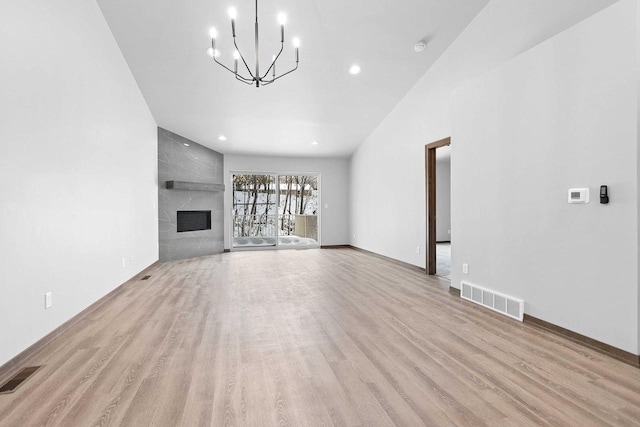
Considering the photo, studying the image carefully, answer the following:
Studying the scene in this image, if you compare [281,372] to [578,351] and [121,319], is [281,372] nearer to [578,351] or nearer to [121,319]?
[121,319]

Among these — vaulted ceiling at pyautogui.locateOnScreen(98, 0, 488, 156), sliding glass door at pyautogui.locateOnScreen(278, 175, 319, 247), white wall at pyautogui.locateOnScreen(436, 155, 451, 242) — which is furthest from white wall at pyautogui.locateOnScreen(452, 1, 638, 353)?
white wall at pyautogui.locateOnScreen(436, 155, 451, 242)

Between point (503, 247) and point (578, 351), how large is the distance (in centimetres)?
112

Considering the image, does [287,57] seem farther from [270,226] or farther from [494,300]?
[270,226]

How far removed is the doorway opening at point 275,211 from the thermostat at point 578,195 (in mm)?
6623

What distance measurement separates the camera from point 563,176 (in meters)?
2.65

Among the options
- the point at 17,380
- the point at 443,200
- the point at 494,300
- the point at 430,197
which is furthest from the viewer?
the point at 443,200

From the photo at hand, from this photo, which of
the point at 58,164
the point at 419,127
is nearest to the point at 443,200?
the point at 419,127

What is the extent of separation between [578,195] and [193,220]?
6.78 m

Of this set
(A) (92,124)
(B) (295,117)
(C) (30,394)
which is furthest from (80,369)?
(B) (295,117)

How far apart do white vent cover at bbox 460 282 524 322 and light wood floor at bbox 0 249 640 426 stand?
12cm

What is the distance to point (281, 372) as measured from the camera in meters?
2.04

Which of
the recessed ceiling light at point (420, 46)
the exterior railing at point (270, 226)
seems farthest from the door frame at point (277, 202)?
the recessed ceiling light at point (420, 46)

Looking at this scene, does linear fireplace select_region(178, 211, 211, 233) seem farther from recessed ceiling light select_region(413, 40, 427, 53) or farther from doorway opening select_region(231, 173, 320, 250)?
recessed ceiling light select_region(413, 40, 427, 53)

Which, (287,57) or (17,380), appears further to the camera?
(287,57)
